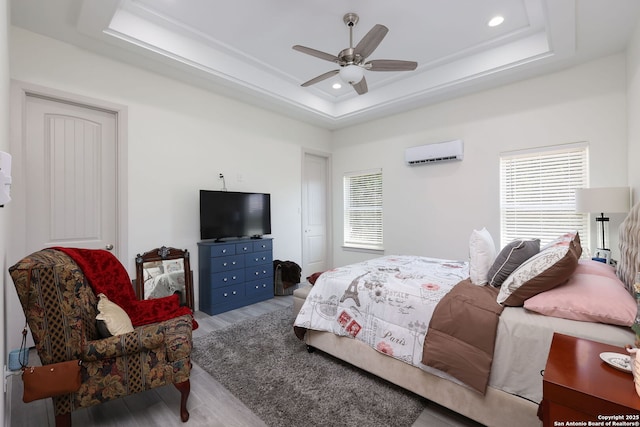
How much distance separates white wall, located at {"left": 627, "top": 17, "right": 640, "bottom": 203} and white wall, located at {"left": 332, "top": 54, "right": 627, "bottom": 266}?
16 centimetres

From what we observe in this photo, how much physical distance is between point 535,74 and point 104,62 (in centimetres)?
493

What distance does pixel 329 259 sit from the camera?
571 cm

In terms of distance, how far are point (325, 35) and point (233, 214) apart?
2486 mm

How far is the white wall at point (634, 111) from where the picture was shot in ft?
8.52

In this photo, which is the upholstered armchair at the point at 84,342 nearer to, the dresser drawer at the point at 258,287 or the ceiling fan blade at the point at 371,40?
the dresser drawer at the point at 258,287

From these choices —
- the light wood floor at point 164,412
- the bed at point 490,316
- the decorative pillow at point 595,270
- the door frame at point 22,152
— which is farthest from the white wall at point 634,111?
the door frame at point 22,152

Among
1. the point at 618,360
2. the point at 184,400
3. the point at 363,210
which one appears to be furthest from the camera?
the point at 363,210

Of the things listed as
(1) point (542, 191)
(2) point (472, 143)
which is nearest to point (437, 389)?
(1) point (542, 191)

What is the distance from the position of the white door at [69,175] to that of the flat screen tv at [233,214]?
0.96m

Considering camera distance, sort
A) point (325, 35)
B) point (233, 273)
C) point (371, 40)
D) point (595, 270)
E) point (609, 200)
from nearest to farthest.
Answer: point (595, 270) < point (371, 40) < point (609, 200) < point (325, 35) < point (233, 273)

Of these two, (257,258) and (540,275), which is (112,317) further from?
(540,275)

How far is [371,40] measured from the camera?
237 centimetres

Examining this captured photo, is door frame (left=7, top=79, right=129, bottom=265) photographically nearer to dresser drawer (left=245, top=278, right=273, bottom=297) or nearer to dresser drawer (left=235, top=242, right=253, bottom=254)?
dresser drawer (left=235, top=242, right=253, bottom=254)

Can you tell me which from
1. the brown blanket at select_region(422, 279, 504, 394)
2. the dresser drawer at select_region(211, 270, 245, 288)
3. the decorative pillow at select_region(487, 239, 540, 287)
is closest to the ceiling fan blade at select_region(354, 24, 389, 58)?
the decorative pillow at select_region(487, 239, 540, 287)
